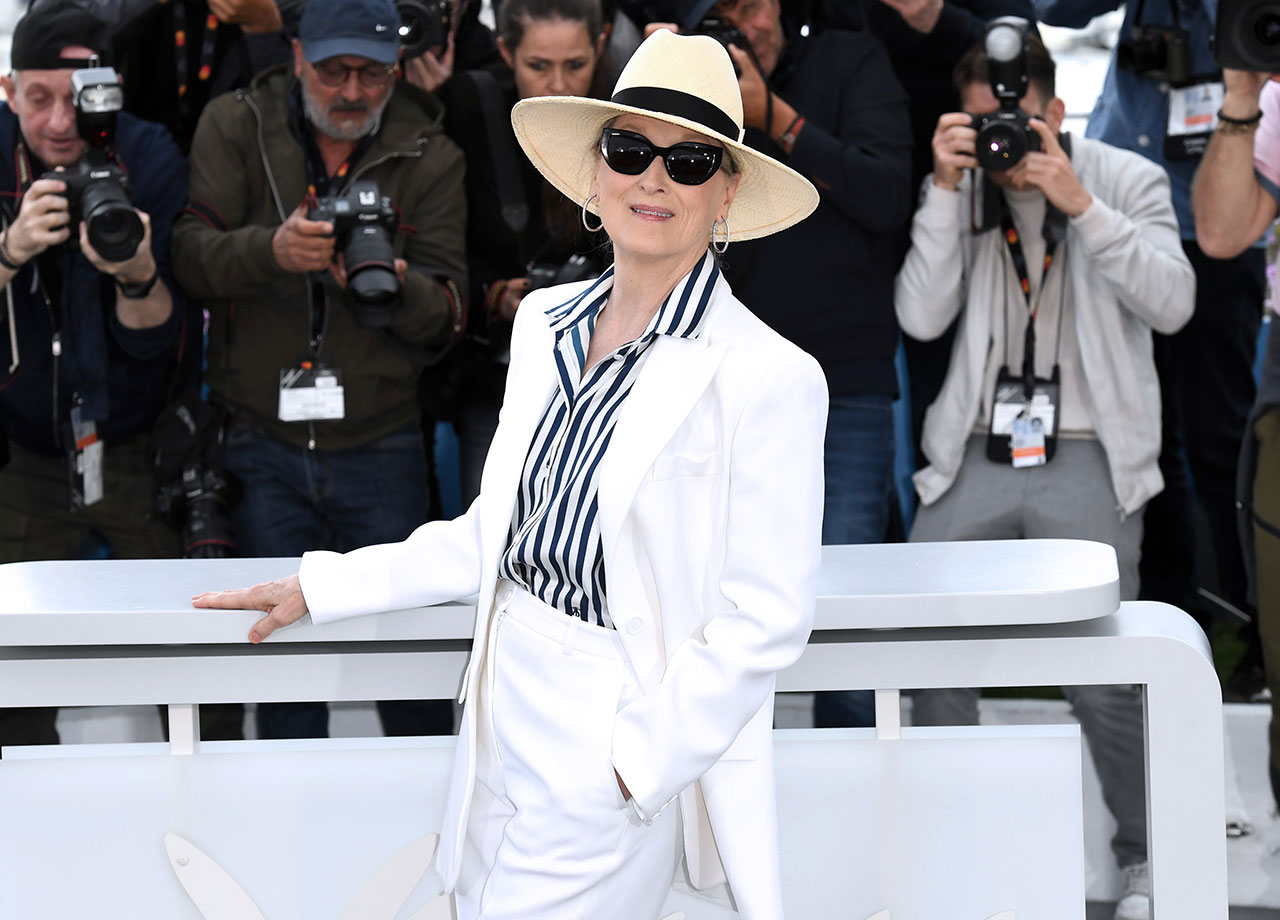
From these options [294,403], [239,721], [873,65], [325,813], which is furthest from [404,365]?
[325,813]

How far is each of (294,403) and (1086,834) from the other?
213 cm

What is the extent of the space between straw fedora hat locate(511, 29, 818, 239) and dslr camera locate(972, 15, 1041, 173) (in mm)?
1649

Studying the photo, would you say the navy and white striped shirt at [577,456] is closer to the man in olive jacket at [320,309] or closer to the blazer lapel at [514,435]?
the blazer lapel at [514,435]

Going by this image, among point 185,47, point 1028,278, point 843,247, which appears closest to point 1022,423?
point 1028,278

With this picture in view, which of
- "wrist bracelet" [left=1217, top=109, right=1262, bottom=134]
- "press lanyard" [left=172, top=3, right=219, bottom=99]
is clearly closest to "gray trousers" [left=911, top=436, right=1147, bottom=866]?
"wrist bracelet" [left=1217, top=109, right=1262, bottom=134]

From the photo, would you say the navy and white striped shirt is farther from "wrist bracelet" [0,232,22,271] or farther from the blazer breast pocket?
"wrist bracelet" [0,232,22,271]

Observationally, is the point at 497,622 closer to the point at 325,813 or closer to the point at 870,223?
the point at 325,813

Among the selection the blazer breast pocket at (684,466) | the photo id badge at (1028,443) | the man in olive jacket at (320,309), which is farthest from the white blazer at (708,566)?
the photo id badge at (1028,443)

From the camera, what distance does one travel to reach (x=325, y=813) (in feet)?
7.38

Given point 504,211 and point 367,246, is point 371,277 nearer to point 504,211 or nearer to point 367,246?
point 367,246

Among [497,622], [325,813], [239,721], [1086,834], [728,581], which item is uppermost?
[728,581]

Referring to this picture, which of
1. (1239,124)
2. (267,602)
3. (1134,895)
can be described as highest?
(1239,124)

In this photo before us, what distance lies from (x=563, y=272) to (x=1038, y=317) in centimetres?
112

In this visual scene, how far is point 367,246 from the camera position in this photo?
353 cm
